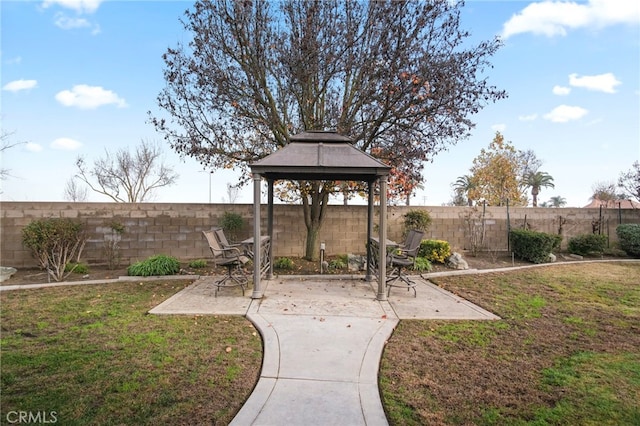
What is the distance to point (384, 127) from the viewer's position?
7.74 m

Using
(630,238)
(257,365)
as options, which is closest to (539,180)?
(630,238)

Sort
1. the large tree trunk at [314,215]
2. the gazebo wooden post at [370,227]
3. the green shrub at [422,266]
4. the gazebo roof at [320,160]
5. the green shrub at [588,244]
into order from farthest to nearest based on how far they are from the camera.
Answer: the green shrub at [588,244], the large tree trunk at [314,215], the green shrub at [422,266], the gazebo wooden post at [370,227], the gazebo roof at [320,160]

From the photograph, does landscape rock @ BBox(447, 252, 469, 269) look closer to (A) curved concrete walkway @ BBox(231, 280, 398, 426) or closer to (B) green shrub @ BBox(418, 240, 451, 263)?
(B) green shrub @ BBox(418, 240, 451, 263)

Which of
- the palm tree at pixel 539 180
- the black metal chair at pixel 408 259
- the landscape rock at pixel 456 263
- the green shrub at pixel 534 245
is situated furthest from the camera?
the palm tree at pixel 539 180

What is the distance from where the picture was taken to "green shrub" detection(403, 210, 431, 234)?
9250 millimetres

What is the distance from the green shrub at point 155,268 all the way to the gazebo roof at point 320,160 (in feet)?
11.6

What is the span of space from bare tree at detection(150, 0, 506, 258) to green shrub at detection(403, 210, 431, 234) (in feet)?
5.39

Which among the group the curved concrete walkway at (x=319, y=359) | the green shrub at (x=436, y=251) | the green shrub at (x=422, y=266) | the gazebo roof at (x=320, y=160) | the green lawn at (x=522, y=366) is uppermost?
the gazebo roof at (x=320, y=160)

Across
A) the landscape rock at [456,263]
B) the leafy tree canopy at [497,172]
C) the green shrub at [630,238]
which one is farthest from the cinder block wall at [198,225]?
the leafy tree canopy at [497,172]

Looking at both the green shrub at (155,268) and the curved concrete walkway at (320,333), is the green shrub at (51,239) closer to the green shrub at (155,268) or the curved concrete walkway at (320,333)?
the green shrub at (155,268)

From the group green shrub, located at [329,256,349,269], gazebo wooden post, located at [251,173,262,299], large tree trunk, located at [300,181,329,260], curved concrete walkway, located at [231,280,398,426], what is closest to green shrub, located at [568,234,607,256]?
green shrub, located at [329,256,349,269]

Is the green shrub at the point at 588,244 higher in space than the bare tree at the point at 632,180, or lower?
lower

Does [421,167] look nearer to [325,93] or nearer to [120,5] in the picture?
[325,93]

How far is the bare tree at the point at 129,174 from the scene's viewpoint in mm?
20438
